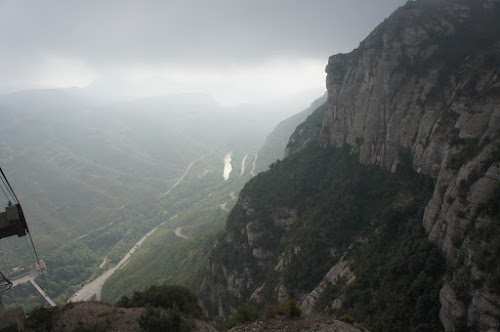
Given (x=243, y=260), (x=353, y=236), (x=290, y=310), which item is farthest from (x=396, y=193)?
(x=243, y=260)

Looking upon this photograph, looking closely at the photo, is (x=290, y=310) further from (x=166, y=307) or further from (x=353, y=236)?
(x=353, y=236)

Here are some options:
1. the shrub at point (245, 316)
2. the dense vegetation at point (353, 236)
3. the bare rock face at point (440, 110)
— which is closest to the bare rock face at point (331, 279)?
the dense vegetation at point (353, 236)

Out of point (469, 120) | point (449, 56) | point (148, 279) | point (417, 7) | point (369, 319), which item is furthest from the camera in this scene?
point (148, 279)

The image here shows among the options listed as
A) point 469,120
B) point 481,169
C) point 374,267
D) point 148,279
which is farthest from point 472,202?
point 148,279

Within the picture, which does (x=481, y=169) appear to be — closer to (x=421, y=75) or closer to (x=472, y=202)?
(x=472, y=202)

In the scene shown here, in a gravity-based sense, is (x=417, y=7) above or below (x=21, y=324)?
above

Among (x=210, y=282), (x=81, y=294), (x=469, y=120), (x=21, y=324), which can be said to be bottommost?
(x=81, y=294)
